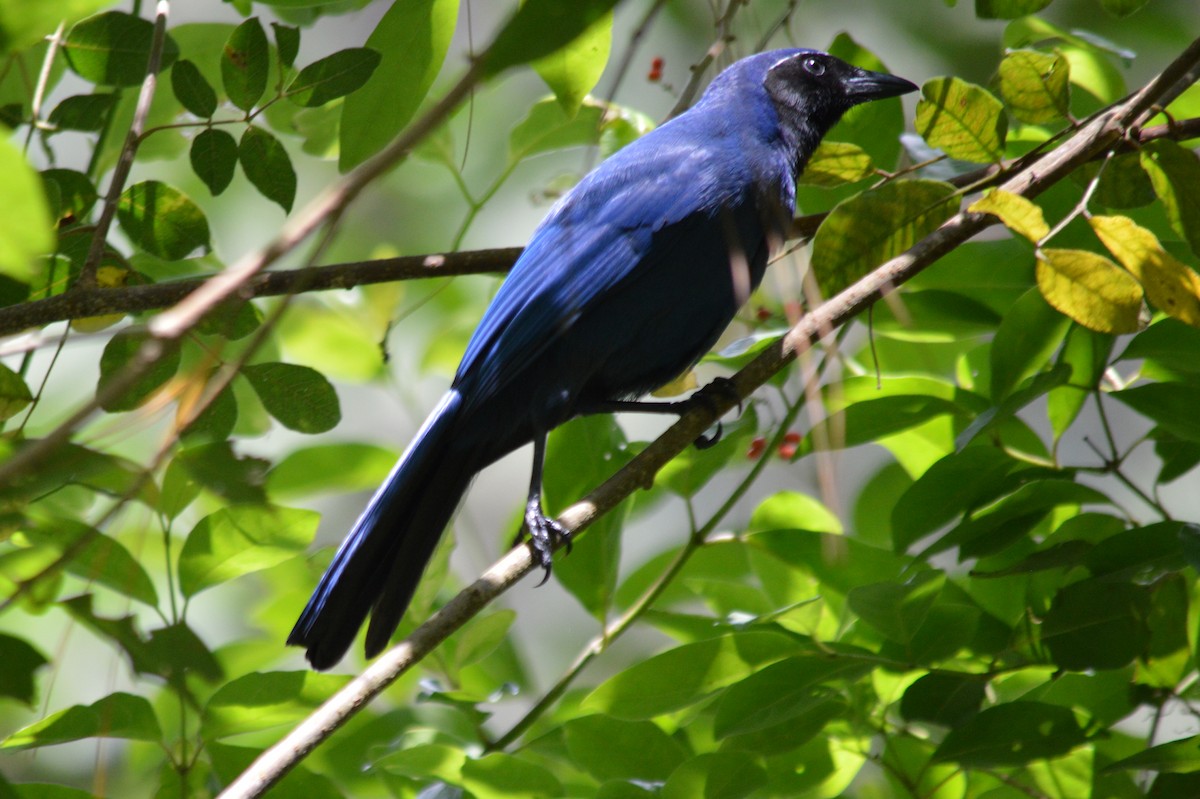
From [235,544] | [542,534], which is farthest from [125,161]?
[542,534]

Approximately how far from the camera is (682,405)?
341cm

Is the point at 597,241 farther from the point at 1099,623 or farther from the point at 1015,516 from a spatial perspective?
the point at 1099,623

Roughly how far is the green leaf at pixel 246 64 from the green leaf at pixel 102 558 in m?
0.94

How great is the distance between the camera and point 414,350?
154 inches

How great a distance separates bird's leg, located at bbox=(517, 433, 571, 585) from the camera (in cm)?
229

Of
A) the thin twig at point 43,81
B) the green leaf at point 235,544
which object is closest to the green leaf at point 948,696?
the green leaf at point 235,544

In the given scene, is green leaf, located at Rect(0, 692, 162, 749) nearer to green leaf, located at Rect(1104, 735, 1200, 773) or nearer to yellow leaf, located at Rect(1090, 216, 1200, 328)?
green leaf, located at Rect(1104, 735, 1200, 773)

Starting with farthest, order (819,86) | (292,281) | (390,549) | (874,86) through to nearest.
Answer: (819,86), (874,86), (390,549), (292,281)

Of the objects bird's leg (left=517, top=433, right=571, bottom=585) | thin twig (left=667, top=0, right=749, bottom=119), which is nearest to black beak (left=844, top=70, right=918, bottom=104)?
thin twig (left=667, top=0, right=749, bottom=119)

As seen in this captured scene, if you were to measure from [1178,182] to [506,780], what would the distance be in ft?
5.09

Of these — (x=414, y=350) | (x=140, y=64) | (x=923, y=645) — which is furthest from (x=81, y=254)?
(x=923, y=645)

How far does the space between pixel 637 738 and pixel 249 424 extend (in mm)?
1334

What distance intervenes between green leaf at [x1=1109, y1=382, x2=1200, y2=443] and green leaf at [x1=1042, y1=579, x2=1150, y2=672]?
285mm

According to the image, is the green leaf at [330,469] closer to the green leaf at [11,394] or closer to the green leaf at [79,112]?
the green leaf at [11,394]
